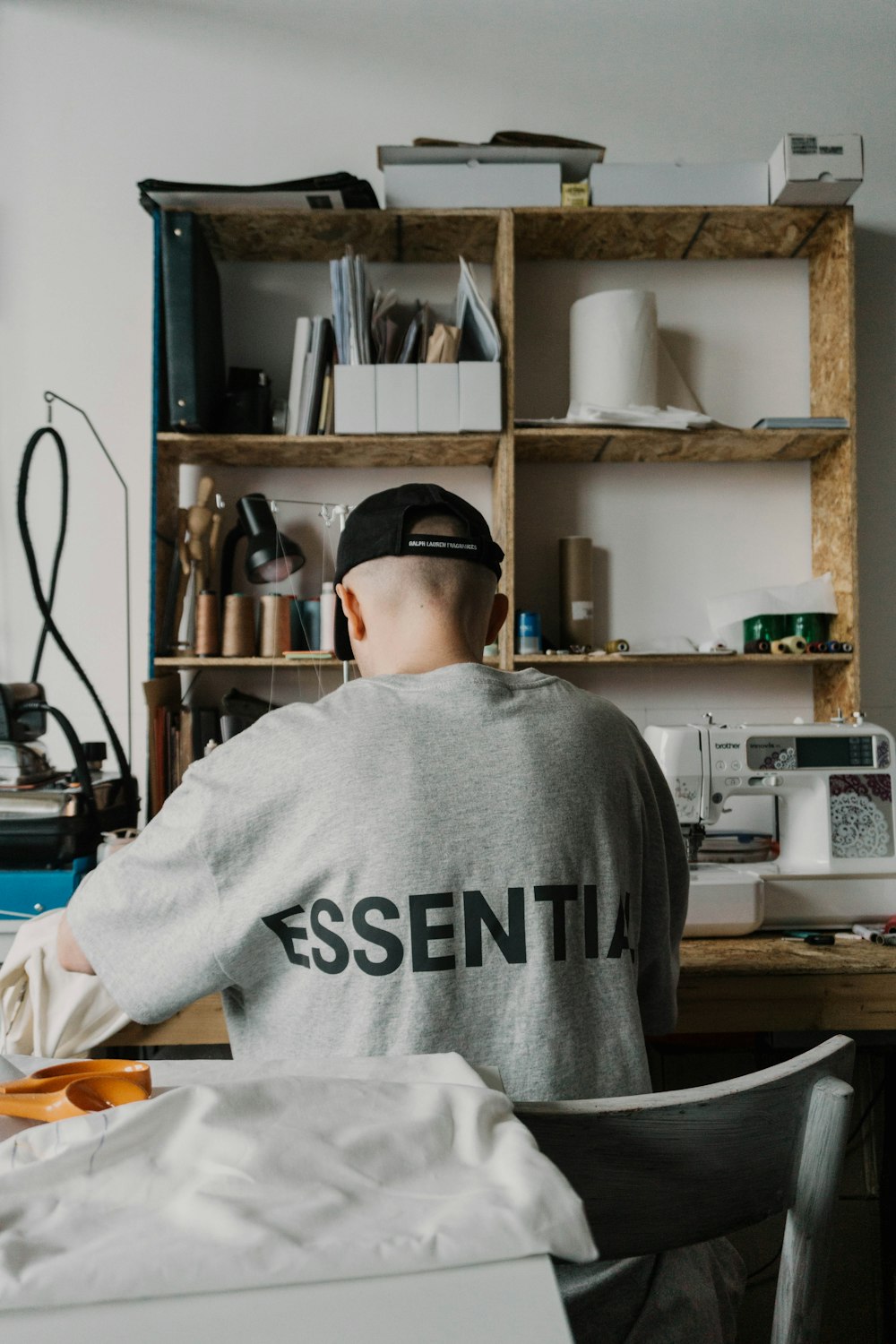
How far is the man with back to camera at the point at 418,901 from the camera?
38.1 inches

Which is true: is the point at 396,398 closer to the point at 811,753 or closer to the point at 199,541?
the point at 199,541

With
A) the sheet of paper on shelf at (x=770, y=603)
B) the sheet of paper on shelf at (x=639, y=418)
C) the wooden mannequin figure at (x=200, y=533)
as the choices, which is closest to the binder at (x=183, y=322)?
the wooden mannequin figure at (x=200, y=533)

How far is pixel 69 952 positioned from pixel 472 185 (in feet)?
6.90

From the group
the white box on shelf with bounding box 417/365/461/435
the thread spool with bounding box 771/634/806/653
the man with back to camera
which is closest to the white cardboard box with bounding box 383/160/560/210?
the white box on shelf with bounding box 417/365/461/435

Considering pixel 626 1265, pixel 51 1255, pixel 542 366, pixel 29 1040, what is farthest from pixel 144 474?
pixel 51 1255

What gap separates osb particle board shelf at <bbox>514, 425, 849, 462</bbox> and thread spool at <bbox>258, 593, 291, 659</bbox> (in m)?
0.74

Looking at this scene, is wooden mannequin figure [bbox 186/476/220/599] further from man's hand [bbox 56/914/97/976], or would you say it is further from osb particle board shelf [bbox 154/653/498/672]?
man's hand [bbox 56/914/97/976]

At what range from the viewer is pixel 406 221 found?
8.07ft

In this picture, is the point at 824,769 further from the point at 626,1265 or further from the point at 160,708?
the point at 160,708

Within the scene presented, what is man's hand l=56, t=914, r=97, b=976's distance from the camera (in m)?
1.07

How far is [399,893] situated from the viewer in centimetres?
97

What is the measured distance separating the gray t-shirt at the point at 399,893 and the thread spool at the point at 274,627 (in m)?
1.48

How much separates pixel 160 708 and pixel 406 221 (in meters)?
1.35

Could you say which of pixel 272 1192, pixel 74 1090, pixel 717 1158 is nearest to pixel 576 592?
pixel 717 1158
